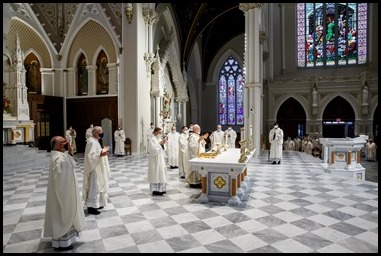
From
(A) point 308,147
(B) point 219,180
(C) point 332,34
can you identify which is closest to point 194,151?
(B) point 219,180

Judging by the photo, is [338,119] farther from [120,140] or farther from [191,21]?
[120,140]

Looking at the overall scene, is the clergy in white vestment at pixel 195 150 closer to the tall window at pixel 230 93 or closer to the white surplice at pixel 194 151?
the white surplice at pixel 194 151

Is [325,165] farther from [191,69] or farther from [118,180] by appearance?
[191,69]

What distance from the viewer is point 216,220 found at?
512 centimetres

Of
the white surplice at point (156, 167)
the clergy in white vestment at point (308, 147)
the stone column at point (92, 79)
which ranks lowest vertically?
the clergy in white vestment at point (308, 147)

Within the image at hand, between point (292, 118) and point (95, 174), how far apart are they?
1934cm

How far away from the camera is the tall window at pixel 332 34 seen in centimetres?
2058

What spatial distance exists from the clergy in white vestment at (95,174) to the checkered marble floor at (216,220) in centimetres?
25

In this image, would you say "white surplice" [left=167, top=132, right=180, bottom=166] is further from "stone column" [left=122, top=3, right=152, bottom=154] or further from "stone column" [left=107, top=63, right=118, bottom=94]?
"stone column" [left=107, top=63, right=118, bottom=94]

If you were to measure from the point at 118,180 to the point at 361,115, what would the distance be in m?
18.4

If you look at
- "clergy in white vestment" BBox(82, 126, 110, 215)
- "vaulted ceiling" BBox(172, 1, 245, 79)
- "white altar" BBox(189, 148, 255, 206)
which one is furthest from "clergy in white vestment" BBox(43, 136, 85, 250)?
"vaulted ceiling" BBox(172, 1, 245, 79)

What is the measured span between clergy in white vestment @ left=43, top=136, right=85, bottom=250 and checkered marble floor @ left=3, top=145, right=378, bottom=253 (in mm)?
297

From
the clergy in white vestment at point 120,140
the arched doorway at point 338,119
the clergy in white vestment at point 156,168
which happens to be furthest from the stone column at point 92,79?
the arched doorway at point 338,119

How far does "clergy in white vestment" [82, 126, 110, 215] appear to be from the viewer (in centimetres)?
527
